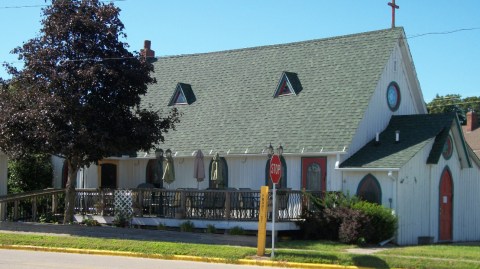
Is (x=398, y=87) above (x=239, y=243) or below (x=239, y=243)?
above

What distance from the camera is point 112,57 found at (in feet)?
82.3

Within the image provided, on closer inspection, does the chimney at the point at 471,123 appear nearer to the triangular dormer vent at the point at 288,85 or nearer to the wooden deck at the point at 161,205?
the triangular dormer vent at the point at 288,85

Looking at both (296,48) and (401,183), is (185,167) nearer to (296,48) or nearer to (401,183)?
(296,48)

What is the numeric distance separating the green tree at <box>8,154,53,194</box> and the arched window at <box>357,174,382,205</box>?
15500mm

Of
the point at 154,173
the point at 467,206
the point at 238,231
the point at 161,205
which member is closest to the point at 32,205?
the point at 154,173

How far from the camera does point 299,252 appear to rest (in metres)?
19.1

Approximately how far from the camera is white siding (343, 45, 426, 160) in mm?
26438

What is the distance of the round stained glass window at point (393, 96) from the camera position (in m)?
28.2

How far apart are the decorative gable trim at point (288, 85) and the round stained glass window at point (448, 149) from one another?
250 inches

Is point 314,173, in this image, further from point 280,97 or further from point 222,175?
point 280,97

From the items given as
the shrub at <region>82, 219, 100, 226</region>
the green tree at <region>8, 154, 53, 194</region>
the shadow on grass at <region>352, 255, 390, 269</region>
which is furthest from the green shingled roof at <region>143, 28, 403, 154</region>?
the shadow on grass at <region>352, 255, 390, 269</region>

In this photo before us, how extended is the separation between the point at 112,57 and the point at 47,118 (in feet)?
10.7

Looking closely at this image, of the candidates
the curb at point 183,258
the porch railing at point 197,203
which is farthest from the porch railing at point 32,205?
the curb at point 183,258

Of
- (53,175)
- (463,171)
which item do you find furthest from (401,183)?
(53,175)
